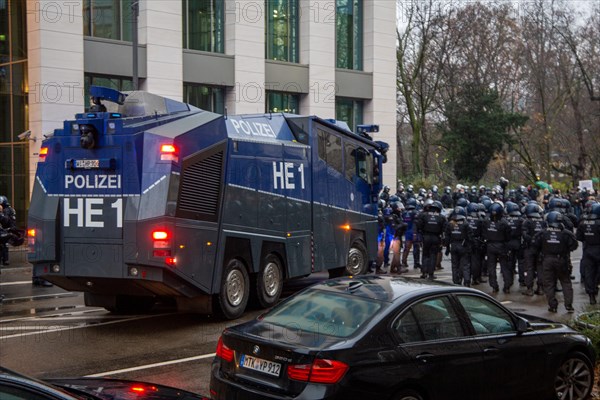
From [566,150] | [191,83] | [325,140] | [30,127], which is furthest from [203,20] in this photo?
[566,150]

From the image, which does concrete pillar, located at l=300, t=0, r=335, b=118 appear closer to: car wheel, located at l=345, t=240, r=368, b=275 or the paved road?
car wheel, located at l=345, t=240, r=368, b=275

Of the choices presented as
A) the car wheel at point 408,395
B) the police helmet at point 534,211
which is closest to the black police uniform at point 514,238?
the police helmet at point 534,211

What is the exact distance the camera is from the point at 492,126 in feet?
159

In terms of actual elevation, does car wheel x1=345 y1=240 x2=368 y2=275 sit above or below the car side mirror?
below

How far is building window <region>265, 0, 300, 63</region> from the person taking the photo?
33750mm

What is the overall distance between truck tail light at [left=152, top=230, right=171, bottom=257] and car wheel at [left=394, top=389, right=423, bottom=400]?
556 centimetres

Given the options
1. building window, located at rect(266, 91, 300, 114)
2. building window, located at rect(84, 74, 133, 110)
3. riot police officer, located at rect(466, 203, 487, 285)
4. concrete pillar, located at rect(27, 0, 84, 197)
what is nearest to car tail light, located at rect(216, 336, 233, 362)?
riot police officer, located at rect(466, 203, 487, 285)

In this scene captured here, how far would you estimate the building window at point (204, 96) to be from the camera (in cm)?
3114

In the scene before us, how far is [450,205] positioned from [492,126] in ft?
54.4

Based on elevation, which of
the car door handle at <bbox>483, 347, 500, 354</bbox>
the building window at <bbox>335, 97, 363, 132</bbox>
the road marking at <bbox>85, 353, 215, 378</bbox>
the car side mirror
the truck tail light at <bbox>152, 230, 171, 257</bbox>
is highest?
the building window at <bbox>335, 97, 363, 132</bbox>

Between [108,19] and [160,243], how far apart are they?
19.3 meters

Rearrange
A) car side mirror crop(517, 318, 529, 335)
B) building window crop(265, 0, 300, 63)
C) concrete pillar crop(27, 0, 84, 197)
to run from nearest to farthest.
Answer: car side mirror crop(517, 318, 529, 335)
concrete pillar crop(27, 0, 84, 197)
building window crop(265, 0, 300, 63)

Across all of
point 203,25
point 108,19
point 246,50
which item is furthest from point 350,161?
point 203,25

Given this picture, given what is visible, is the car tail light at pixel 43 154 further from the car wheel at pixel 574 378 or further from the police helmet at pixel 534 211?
the police helmet at pixel 534 211
